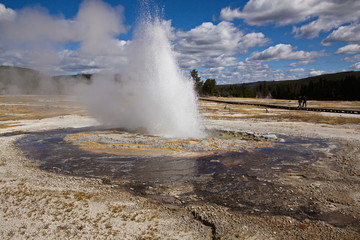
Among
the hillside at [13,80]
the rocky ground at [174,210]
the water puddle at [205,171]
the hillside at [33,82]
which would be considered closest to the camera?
the rocky ground at [174,210]

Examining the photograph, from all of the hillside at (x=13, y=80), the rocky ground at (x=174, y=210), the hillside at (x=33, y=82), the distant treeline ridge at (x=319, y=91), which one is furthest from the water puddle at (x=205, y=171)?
the distant treeline ridge at (x=319, y=91)

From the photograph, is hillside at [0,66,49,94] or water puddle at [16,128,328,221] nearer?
water puddle at [16,128,328,221]

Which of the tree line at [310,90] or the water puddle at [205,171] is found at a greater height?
the tree line at [310,90]

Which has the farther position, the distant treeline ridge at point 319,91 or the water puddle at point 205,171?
Result: the distant treeline ridge at point 319,91

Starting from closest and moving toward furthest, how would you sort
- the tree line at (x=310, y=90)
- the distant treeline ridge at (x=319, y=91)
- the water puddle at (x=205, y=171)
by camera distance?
the water puddle at (x=205, y=171) < the distant treeline ridge at (x=319, y=91) < the tree line at (x=310, y=90)

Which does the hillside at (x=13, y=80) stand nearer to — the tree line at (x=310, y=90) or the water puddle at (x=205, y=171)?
the water puddle at (x=205, y=171)

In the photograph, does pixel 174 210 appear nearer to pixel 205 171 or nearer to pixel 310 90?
pixel 205 171

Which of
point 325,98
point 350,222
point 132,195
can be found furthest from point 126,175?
point 325,98

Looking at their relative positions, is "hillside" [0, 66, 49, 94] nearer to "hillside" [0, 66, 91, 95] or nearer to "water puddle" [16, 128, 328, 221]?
"hillside" [0, 66, 91, 95]

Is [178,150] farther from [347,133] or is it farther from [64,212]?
[347,133]

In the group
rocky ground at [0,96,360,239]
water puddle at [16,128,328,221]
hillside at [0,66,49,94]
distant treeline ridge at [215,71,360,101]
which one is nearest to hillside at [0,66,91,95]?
hillside at [0,66,49,94]

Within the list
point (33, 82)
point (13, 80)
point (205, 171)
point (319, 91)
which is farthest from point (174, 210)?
point (319, 91)

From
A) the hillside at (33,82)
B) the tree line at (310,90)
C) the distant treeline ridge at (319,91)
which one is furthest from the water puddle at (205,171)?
the distant treeline ridge at (319,91)

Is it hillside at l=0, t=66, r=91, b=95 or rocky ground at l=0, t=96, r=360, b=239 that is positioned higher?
hillside at l=0, t=66, r=91, b=95
